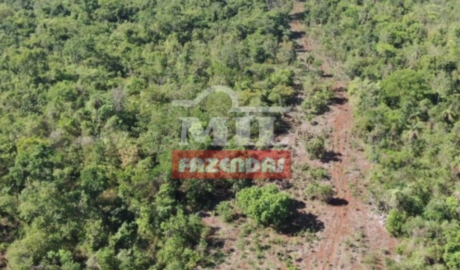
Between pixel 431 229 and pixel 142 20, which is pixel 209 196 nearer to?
pixel 431 229

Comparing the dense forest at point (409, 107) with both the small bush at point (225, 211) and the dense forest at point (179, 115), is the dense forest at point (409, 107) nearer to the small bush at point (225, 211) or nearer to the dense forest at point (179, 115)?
the dense forest at point (179, 115)

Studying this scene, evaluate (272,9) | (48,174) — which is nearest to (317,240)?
(48,174)

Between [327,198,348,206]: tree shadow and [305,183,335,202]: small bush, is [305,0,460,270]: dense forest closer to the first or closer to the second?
[327,198,348,206]: tree shadow

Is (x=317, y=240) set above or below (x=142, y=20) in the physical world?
below

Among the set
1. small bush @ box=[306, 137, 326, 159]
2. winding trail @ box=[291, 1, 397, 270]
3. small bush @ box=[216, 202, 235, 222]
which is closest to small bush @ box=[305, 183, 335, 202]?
winding trail @ box=[291, 1, 397, 270]

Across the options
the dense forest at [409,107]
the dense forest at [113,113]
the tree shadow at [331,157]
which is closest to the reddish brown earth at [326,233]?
the tree shadow at [331,157]

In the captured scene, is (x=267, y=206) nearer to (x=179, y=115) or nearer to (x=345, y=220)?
(x=345, y=220)
